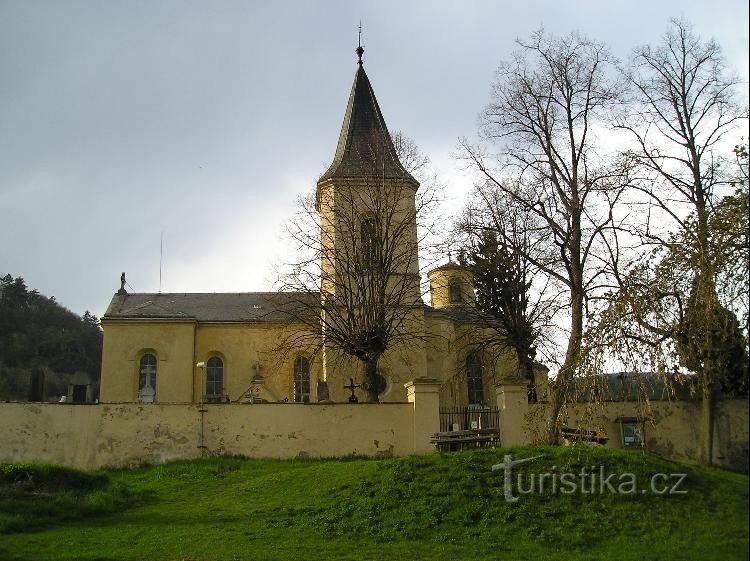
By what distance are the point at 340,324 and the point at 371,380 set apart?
2.77 m

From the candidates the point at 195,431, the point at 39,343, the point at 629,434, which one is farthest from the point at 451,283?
the point at 39,343

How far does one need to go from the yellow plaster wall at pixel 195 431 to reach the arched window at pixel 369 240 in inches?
304

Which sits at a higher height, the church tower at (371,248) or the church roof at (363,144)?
the church roof at (363,144)

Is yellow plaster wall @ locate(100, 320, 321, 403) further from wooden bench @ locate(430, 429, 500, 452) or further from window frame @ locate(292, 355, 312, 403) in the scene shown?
wooden bench @ locate(430, 429, 500, 452)

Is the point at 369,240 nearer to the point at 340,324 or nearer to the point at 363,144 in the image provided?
the point at 340,324

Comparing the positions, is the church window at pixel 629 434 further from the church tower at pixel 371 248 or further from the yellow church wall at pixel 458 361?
the yellow church wall at pixel 458 361

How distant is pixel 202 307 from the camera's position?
3803cm

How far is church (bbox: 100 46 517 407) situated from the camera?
100ft

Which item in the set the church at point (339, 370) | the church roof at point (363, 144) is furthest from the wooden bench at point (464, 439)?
the church roof at point (363, 144)

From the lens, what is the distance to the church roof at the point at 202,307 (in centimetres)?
3541

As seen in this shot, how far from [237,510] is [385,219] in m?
16.9

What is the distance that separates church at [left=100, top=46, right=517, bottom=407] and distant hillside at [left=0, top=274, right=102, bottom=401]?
100.0 feet

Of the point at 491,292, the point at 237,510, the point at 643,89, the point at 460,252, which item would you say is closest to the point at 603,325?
the point at 237,510

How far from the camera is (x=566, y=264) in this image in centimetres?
2264
